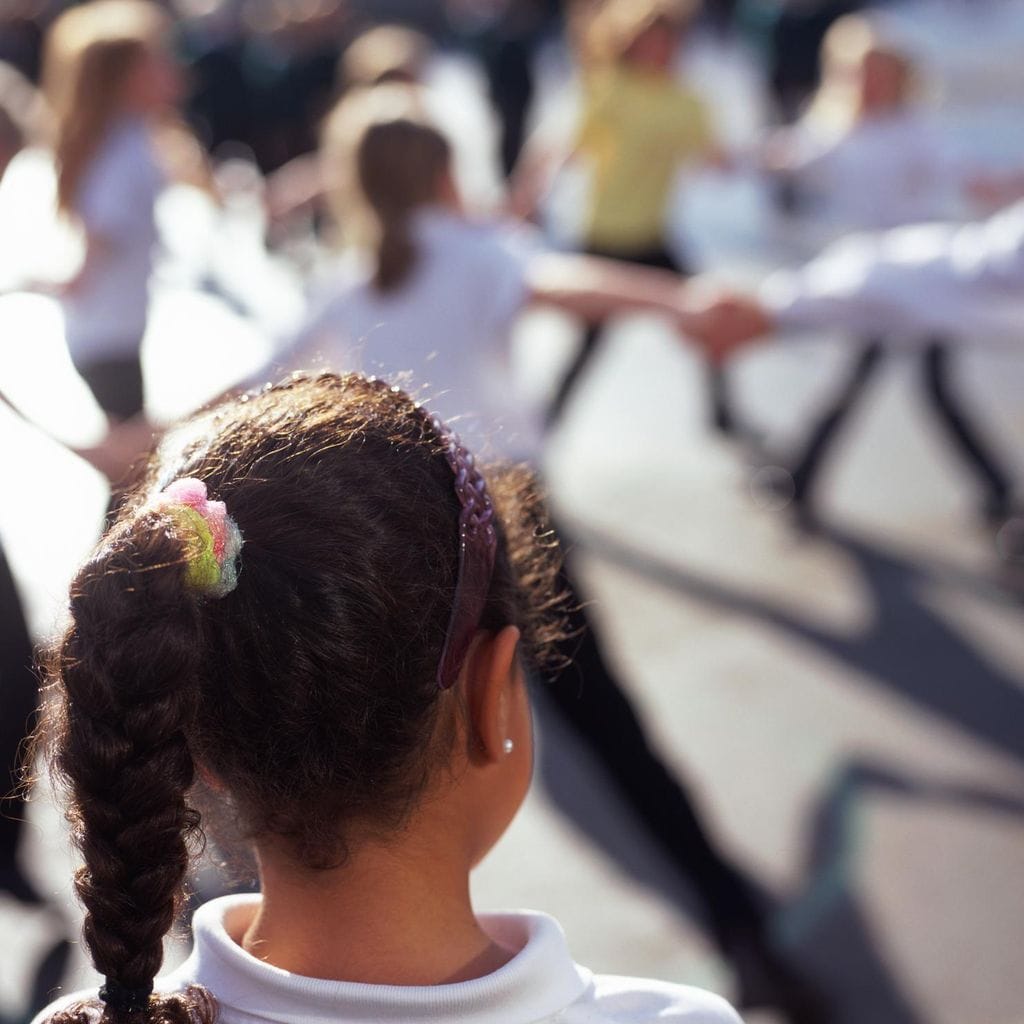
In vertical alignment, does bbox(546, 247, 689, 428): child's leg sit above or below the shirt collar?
above

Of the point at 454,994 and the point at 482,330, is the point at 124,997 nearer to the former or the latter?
the point at 454,994

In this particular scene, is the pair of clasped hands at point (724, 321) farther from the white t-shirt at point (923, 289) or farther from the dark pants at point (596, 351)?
the dark pants at point (596, 351)

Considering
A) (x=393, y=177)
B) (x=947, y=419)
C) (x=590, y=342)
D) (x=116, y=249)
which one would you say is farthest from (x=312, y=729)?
(x=590, y=342)

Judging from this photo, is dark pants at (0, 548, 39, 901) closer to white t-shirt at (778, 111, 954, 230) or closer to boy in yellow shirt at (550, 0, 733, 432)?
boy in yellow shirt at (550, 0, 733, 432)

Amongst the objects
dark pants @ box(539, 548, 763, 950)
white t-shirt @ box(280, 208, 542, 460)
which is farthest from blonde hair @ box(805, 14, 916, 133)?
dark pants @ box(539, 548, 763, 950)

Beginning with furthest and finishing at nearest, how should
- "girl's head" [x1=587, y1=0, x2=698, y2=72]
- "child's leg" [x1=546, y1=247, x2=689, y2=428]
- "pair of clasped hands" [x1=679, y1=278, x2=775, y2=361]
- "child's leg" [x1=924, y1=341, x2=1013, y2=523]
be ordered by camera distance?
"child's leg" [x1=546, y1=247, x2=689, y2=428] < "girl's head" [x1=587, y1=0, x2=698, y2=72] < "child's leg" [x1=924, y1=341, x2=1013, y2=523] < "pair of clasped hands" [x1=679, y1=278, x2=775, y2=361]

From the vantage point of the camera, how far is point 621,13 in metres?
6.41

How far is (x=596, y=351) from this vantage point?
6301mm

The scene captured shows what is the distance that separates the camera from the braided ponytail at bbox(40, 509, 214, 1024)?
3.61ft

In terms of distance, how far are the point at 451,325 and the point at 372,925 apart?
80.2 inches

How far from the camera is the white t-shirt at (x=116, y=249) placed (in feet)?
13.7

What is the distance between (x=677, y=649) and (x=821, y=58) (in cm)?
1082

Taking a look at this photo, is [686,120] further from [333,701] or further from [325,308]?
[333,701]

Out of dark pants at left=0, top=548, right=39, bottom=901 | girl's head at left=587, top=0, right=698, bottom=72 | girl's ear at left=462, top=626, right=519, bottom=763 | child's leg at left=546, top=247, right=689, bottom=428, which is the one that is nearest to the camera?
girl's ear at left=462, top=626, right=519, bottom=763
